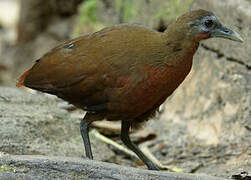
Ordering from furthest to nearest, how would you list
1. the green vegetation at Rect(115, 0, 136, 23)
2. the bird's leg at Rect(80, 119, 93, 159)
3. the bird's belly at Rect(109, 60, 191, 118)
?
the green vegetation at Rect(115, 0, 136, 23) < the bird's leg at Rect(80, 119, 93, 159) < the bird's belly at Rect(109, 60, 191, 118)

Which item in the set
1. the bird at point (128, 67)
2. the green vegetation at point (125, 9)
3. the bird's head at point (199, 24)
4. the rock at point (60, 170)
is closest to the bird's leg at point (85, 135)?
the bird at point (128, 67)

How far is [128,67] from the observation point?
3816 millimetres

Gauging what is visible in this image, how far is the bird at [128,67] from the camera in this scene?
3.80 m

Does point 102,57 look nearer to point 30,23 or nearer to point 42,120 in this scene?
point 42,120

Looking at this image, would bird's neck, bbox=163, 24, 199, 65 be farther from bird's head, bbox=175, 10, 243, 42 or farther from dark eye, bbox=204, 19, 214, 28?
dark eye, bbox=204, 19, 214, 28

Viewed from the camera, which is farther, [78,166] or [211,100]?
[211,100]

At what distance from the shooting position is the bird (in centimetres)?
380

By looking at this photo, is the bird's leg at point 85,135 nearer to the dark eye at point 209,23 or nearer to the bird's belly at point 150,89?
the bird's belly at point 150,89

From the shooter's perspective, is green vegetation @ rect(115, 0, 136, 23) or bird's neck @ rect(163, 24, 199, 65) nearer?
bird's neck @ rect(163, 24, 199, 65)

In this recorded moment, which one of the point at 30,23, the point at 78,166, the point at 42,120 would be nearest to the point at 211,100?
the point at 42,120

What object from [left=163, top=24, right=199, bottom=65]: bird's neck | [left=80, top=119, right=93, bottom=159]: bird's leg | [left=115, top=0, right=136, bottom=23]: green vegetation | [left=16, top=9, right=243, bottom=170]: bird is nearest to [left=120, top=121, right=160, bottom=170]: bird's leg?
[left=16, top=9, right=243, bottom=170]: bird

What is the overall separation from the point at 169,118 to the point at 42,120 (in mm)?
1805

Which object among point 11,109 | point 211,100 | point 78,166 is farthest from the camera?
point 211,100

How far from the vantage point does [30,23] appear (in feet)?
33.4
